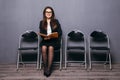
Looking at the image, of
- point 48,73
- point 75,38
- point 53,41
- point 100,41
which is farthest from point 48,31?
point 100,41

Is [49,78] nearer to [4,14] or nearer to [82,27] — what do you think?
[82,27]

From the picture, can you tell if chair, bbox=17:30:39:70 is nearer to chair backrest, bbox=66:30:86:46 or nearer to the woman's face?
the woman's face

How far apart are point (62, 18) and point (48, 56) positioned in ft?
4.06

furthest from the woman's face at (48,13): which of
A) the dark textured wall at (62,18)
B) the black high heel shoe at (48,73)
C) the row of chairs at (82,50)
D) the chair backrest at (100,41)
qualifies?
the black high heel shoe at (48,73)

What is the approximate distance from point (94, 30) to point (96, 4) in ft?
2.04

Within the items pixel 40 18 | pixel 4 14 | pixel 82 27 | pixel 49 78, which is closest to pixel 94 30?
pixel 82 27

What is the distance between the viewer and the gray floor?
4.54m

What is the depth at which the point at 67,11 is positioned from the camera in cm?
Answer: 582

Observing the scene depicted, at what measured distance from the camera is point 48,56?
4945 mm

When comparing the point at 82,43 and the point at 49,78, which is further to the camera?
the point at 82,43

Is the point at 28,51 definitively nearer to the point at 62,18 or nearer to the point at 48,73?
the point at 62,18

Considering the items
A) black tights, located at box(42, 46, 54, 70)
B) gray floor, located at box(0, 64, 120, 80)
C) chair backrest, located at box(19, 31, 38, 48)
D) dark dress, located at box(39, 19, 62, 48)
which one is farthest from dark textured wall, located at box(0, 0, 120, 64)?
black tights, located at box(42, 46, 54, 70)

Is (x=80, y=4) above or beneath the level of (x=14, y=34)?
above

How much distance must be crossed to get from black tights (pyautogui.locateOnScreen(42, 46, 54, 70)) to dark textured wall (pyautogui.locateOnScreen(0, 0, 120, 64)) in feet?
3.10
